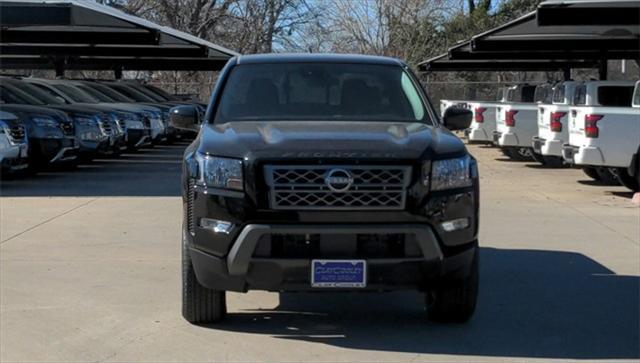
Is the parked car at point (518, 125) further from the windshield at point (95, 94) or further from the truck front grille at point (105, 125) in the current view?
the windshield at point (95, 94)

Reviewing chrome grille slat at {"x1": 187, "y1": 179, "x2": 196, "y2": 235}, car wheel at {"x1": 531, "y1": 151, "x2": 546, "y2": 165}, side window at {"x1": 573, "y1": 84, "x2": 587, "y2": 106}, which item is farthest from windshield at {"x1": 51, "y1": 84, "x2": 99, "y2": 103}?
chrome grille slat at {"x1": 187, "y1": 179, "x2": 196, "y2": 235}

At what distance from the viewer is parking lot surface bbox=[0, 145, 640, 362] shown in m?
5.74

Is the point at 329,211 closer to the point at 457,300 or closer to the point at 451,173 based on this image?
the point at 451,173

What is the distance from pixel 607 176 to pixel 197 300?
37.9ft

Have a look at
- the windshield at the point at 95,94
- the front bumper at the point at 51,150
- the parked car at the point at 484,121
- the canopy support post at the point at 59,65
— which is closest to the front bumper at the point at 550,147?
the parked car at the point at 484,121

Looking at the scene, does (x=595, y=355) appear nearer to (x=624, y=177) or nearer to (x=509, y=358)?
(x=509, y=358)

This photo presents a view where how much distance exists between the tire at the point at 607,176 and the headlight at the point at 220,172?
36.7ft

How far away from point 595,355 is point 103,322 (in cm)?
340

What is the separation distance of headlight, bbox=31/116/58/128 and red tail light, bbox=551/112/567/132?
9.06 metres

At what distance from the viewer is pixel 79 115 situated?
16734mm


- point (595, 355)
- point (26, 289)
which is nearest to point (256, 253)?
point (595, 355)

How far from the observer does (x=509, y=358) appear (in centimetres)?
559

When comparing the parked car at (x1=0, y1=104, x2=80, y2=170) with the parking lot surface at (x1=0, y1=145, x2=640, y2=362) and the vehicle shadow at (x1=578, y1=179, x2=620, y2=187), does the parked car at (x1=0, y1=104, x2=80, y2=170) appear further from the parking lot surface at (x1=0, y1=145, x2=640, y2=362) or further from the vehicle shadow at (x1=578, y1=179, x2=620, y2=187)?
the vehicle shadow at (x1=578, y1=179, x2=620, y2=187)

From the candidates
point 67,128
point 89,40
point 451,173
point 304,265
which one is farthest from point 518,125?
point 304,265
